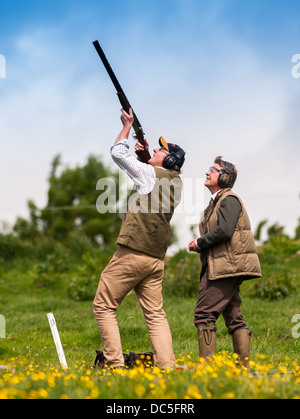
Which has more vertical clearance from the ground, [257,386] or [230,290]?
[230,290]

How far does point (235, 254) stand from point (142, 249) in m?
0.83

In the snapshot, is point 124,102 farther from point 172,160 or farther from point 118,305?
point 118,305

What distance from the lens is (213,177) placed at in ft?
16.4

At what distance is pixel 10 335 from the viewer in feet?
23.7

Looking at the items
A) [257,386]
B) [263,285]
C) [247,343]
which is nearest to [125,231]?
[247,343]

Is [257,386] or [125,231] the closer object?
[257,386]

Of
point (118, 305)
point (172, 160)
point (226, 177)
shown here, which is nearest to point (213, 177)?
point (226, 177)

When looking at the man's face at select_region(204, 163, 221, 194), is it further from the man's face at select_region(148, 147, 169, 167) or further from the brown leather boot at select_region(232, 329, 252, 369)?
the brown leather boot at select_region(232, 329, 252, 369)

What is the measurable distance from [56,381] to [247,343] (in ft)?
7.06

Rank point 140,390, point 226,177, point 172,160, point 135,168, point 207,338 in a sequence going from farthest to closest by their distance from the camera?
point 226,177 < point 172,160 < point 207,338 < point 135,168 < point 140,390

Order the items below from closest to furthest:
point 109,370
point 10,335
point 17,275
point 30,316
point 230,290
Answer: point 109,370, point 230,290, point 10,335, point 30,316, point 17,275

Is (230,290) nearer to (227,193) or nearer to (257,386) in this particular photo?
Answer: (227,193)

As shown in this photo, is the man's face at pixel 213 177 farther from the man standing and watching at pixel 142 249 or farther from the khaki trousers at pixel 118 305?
the khaki trousers at pixel 118 305

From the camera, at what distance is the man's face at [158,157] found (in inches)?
195
